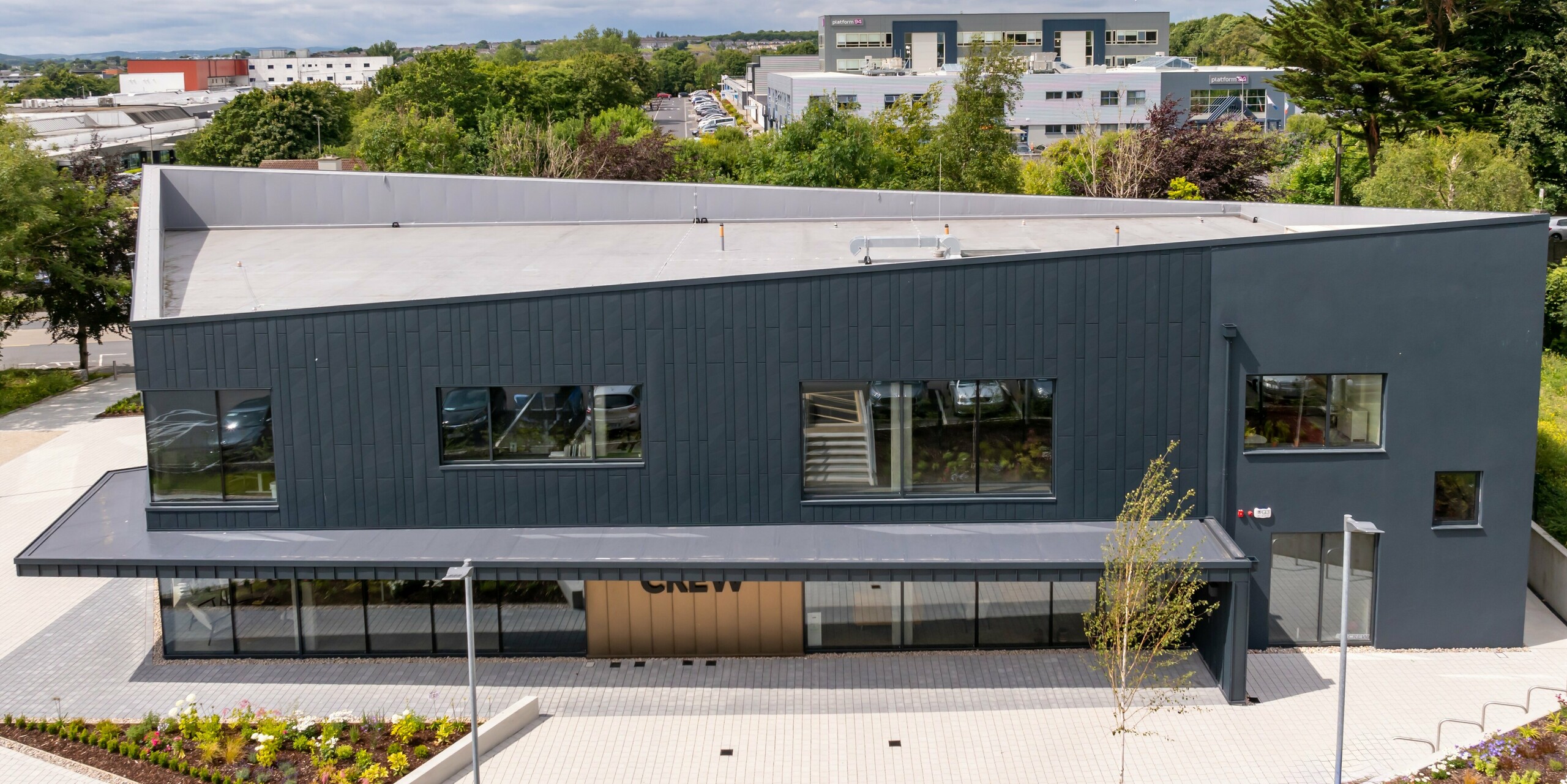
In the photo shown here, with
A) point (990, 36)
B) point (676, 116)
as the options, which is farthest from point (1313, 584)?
point (676, 116)

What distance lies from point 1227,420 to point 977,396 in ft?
12.0

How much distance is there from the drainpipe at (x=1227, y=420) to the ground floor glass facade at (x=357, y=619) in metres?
9.73

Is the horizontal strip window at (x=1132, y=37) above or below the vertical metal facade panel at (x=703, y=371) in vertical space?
above

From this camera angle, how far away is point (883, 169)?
48.0m

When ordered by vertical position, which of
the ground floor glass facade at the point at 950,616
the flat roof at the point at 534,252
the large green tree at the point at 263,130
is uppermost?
the large green tree at the point at 263,130

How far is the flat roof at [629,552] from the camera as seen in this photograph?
57.7ft

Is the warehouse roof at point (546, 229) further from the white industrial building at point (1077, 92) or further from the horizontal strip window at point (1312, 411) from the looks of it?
the white industrial building at point (1077, 92)

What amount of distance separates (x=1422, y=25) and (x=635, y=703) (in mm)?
39007

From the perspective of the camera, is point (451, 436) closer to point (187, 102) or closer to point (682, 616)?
point (682, 616)

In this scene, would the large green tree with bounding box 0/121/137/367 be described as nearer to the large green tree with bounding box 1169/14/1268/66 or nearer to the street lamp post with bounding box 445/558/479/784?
the street lamp post with bounding box 445/558/479/784

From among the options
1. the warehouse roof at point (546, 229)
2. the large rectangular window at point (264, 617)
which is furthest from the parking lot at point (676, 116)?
the large rectangular window at point (264, 617)

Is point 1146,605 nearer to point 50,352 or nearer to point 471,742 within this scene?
point 471,742

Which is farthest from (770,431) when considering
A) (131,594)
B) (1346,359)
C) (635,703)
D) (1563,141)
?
(1563,141)

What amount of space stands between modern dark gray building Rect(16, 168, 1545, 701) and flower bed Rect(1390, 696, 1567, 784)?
2.69 metres
